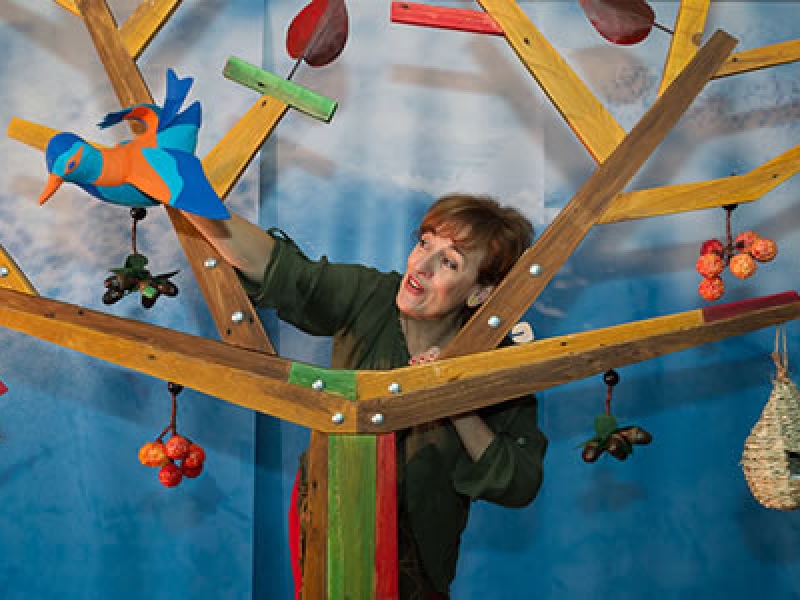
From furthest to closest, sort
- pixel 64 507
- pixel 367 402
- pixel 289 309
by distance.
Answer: pixel 64 507 < pixel 289 309 < pixel 367 402

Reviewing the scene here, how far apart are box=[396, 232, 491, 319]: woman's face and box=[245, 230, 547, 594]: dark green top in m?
0.06

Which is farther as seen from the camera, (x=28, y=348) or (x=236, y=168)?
(x=28, y=348)

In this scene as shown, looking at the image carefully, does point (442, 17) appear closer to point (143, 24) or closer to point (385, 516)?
point (143, 24)

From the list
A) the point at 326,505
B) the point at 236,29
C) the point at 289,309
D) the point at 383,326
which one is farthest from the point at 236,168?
the point at 236,29

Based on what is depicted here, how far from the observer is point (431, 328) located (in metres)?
1.62

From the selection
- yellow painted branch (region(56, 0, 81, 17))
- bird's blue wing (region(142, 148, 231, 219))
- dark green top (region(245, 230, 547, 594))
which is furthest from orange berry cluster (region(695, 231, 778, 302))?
yellow painted branch (region(56, 0, 81, 17))

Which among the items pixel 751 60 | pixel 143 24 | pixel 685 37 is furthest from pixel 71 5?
pixel 751 60

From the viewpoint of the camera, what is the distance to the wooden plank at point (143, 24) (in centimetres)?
153

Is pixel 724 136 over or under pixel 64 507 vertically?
over

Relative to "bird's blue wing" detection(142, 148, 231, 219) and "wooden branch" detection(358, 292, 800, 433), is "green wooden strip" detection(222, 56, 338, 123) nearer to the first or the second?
"bird's blue wing" detection(142, 148, 231, 219)

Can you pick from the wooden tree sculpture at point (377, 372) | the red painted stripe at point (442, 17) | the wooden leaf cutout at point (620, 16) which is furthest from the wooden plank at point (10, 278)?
the wooden leaf cutout at point (620, 16)

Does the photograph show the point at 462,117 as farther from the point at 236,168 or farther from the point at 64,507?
the point at 64,507

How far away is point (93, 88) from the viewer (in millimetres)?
2168

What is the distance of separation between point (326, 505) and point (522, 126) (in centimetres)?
109
